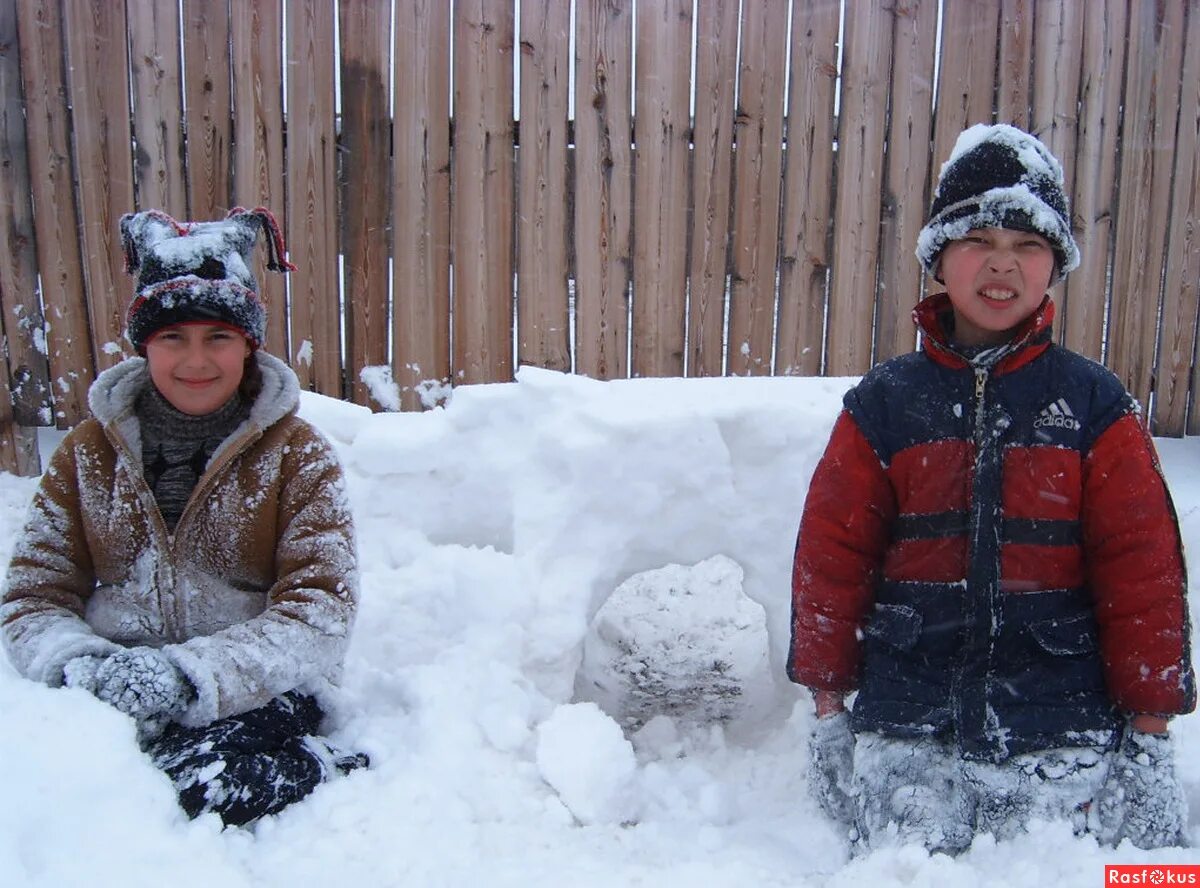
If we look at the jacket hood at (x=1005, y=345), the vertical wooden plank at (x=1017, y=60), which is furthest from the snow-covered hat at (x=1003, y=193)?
the vertical wooden plank at (x=1017, y=60)

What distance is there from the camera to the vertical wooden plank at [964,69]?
383 centimetres

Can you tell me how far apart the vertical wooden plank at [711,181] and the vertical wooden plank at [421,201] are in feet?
3.26

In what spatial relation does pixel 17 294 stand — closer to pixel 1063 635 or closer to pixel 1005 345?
pixel 1005 345

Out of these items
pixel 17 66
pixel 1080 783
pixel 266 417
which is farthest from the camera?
pixel 17 66

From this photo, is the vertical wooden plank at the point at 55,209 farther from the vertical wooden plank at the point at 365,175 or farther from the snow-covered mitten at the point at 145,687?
the snow-covered mitten at the point at 145,687

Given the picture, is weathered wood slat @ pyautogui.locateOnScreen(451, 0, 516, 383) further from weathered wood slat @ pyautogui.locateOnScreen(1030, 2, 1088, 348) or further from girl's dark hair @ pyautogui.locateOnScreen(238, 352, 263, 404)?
weathered wood slat @ pyautogui.locateOnScreen(1030, 2, 1088, 348)

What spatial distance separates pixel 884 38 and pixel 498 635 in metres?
2.84

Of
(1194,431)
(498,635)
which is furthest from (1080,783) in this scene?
(1194,431)

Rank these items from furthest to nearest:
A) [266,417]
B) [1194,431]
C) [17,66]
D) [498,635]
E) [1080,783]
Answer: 1. [1194,431]
2. [17,66]
3. [498,635]
4. [266,417]
5. [1080,783]

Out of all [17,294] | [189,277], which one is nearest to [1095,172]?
[189,277]

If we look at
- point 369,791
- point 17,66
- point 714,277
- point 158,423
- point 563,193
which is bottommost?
point 369,791

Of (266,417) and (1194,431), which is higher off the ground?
(266,417)

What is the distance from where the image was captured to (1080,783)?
1.92 meters

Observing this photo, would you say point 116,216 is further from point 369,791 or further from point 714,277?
point 369,791
